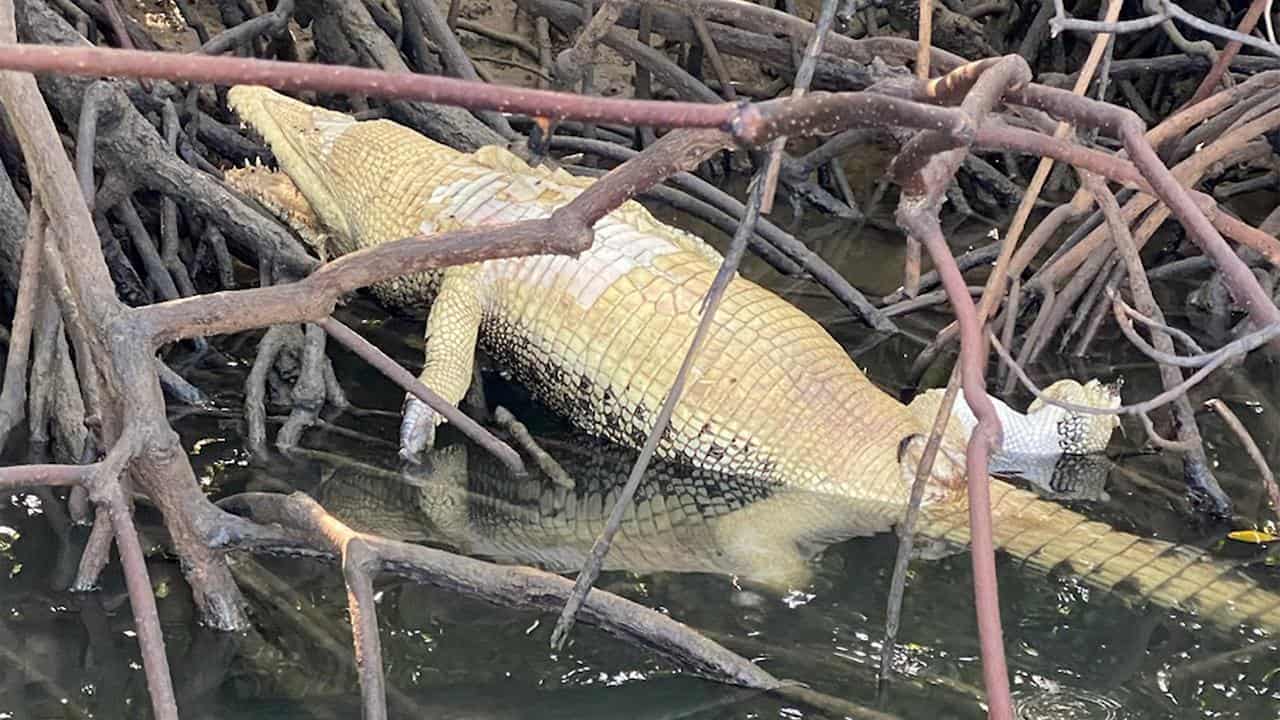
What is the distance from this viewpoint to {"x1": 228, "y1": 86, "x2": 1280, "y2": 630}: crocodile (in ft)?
11.8

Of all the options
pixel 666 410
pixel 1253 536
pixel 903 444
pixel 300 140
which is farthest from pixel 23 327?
pixel 1253 536

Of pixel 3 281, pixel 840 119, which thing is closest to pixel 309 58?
pixel 3 281

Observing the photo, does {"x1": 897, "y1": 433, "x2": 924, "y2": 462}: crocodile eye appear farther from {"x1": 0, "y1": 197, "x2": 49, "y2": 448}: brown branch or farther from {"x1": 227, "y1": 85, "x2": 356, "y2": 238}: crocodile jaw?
{"x1": 0, "y1": 197, "x2": 49, "y2": 448}: brown branch

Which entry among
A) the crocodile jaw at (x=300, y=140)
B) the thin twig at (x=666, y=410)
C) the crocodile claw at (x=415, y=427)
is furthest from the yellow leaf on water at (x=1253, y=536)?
the crocodile jaw at (x=300, y=140)

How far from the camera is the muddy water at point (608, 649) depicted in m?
2.41

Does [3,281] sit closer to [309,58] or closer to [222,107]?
[222,107]

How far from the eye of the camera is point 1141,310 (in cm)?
294

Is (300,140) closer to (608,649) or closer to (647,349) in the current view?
(647,349)

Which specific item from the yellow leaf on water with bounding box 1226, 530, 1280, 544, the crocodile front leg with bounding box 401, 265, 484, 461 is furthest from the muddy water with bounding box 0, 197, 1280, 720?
the crocodile front leg with bounding box 401, 265, 484, 461

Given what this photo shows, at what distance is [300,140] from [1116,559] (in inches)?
109

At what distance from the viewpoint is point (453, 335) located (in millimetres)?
3988

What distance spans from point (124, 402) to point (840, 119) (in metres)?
1.47

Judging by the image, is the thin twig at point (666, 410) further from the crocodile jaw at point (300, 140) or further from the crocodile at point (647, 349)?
the crocodile jaw at point (300, 140)

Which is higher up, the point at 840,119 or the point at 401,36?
the point at 401,36
